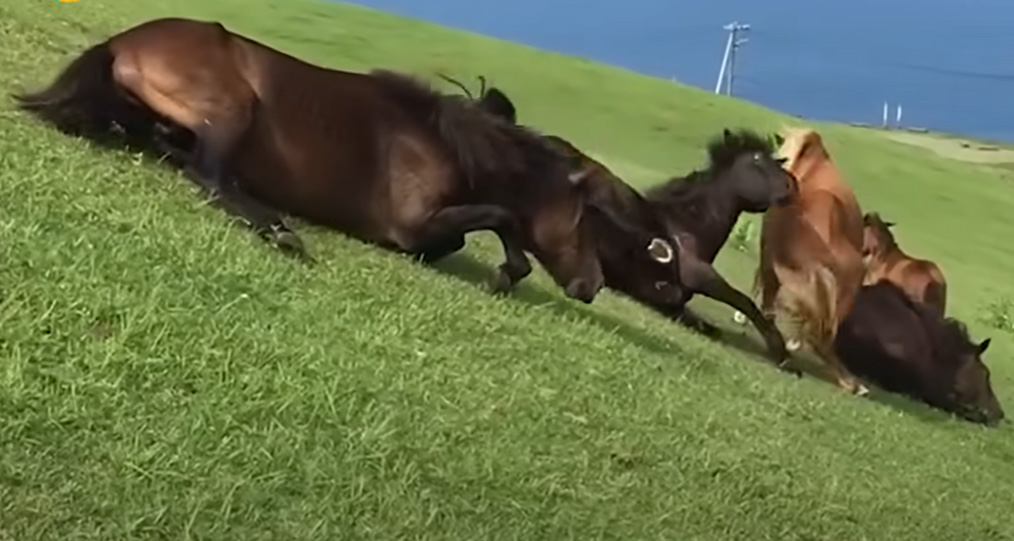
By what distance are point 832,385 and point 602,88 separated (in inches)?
251

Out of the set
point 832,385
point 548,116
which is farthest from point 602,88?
point 832,385

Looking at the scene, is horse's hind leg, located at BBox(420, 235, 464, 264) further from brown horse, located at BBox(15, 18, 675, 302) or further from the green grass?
the green grass

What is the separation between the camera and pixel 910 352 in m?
7.43

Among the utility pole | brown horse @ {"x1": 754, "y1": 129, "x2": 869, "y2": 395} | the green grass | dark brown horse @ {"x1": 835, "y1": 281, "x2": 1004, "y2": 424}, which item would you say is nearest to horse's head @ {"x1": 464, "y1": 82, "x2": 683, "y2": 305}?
the green grass

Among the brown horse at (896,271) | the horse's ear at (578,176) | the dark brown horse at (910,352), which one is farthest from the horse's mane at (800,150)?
the horse's ear at (578,176)

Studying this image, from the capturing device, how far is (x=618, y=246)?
20.9 ft

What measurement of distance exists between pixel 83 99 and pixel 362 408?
179cm

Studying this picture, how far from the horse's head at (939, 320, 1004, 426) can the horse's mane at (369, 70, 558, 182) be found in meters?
2.80

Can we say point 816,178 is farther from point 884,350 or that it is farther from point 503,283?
point 503,283

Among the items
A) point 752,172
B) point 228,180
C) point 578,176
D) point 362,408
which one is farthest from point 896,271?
point 362,408

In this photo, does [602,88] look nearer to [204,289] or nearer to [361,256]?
[361,256]

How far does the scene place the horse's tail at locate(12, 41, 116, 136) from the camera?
4516mm

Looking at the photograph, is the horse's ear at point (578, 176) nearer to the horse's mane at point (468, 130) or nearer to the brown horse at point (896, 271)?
the horse's mane at point (468, 130)

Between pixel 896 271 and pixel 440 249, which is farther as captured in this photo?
pixel 896 271
